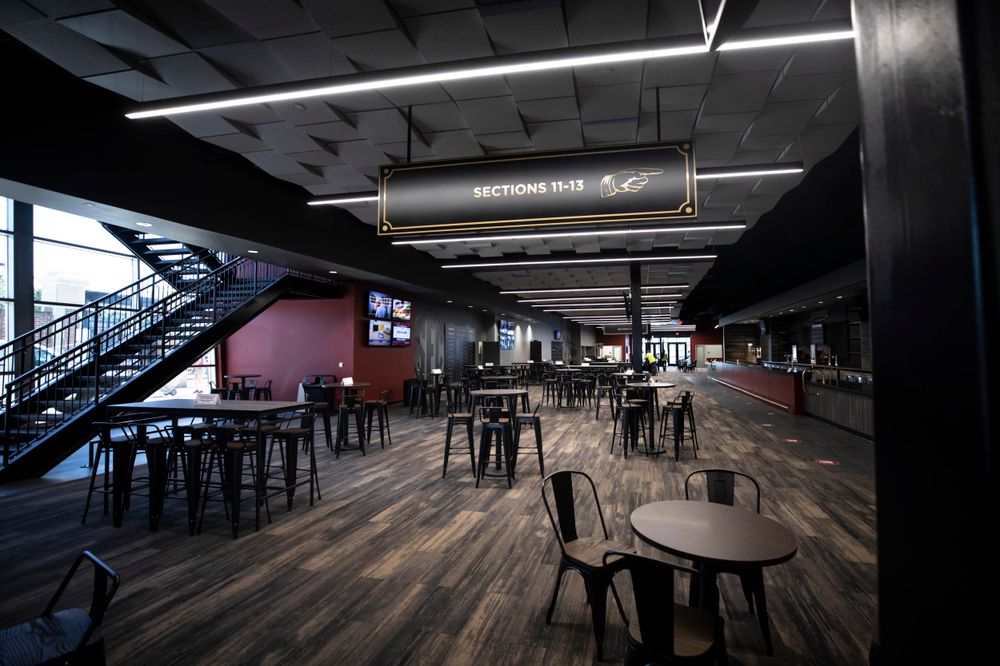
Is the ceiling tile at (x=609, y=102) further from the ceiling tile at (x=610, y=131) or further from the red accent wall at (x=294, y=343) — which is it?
the red accent wall at (x=294, y=343)

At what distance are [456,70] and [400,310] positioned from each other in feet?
32.2

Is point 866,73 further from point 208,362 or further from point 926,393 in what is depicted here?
point 208,362

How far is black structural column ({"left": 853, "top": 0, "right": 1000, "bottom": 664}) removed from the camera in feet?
1.74

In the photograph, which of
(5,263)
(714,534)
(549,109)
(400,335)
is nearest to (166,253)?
(5,263)

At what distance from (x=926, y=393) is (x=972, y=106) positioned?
1.10 feet

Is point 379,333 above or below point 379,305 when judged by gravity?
below

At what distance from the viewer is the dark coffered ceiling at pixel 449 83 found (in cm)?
310

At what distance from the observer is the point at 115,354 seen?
24.0ft

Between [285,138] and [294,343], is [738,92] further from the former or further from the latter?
[294,343]

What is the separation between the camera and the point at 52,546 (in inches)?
139

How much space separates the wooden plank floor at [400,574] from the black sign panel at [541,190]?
2302 mm

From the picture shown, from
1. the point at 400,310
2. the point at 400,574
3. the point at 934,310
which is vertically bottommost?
the point at 400,574

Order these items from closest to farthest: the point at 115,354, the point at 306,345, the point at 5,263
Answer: the point at 115,354 → the point at 5,263 → the point at 306,345

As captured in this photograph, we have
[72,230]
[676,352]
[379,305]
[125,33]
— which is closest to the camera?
[125,33]
